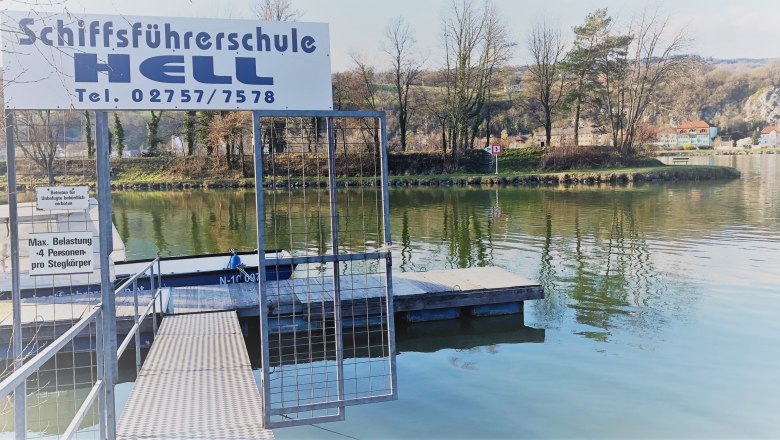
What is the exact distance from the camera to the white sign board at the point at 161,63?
4.57 metres

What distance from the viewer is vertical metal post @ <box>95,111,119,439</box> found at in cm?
467

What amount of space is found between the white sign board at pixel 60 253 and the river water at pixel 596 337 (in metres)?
2.86

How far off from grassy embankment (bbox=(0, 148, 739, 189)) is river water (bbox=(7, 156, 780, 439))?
2347cm

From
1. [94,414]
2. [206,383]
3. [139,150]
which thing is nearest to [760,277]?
[206,383]

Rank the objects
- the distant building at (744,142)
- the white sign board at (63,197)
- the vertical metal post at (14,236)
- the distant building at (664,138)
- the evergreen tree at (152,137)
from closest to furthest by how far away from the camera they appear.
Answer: the vertical metal post at (14,236), the white sign board at (63,197), the evergreen tree at (152,137), the distant building at (664,138), the distant building at (744,142)

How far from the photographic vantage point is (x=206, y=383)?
22.2 feet

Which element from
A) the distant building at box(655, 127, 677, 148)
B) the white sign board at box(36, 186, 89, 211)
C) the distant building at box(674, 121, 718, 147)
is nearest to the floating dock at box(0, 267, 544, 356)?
the white sign board at box(36, 186, 89, 211)

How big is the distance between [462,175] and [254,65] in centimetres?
4613

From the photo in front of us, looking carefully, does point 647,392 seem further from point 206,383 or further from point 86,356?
point 86,356

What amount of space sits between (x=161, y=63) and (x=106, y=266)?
4.86 ft

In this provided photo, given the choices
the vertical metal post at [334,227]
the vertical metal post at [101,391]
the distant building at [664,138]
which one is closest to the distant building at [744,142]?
the distant building at [664,138]

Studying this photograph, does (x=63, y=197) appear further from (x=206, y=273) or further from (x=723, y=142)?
(x=723, y=142)

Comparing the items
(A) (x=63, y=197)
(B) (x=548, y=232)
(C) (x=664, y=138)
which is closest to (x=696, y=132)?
(C) (x=664, y=138)

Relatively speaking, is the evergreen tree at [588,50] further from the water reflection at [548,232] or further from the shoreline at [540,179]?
the water reflection at [548,232]
